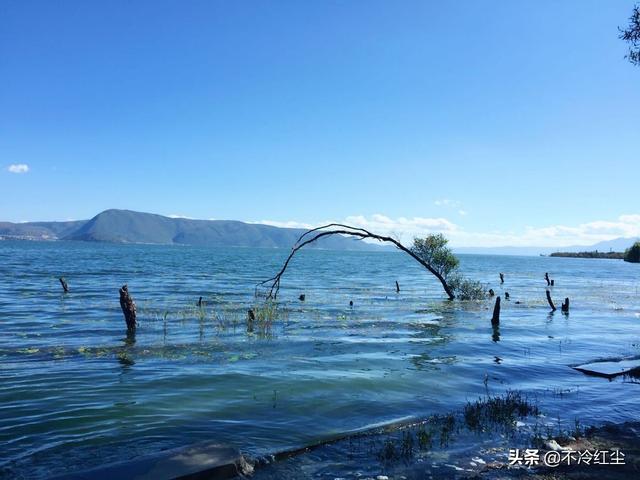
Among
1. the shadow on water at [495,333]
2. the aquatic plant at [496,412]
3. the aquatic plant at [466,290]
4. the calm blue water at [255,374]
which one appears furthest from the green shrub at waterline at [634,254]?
the aquatic plant at [496,412]

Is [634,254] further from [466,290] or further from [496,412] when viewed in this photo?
[496,412]

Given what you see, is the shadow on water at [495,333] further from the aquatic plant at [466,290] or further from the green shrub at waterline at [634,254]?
the green shrub at waterline at [634,254]

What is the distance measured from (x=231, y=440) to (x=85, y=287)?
133 feet

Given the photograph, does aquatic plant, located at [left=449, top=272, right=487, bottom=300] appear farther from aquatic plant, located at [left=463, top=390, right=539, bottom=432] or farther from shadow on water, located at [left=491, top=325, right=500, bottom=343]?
aquatic plant, located at [left=463, top=390, right=539, bottom=432]

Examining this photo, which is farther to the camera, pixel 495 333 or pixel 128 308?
pixel 495 333

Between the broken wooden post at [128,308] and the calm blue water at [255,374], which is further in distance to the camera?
the broken wooden post at [128,308]

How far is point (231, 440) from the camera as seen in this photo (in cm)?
1005

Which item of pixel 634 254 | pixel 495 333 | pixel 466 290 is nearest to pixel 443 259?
pixel 466 290

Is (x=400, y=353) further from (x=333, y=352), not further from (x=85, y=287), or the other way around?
(x=85, y=287)

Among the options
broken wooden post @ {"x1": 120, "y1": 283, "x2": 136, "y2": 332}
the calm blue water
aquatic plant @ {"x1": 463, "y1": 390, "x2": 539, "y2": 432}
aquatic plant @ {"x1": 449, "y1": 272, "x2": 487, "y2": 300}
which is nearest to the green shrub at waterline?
aquatic plant @ {"x1": 449, "y1": 272, "x2": 487, "y2": 300}

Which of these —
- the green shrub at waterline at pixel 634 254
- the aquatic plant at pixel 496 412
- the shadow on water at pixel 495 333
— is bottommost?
the shadow on water at pixel 495 333

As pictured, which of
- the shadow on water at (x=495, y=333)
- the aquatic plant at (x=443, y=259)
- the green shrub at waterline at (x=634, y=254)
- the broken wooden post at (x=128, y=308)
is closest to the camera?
the broken wooden post at (x=128, y=308)

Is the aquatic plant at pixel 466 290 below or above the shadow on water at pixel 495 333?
above

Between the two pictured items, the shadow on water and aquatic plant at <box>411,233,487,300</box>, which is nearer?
the shadow on water
